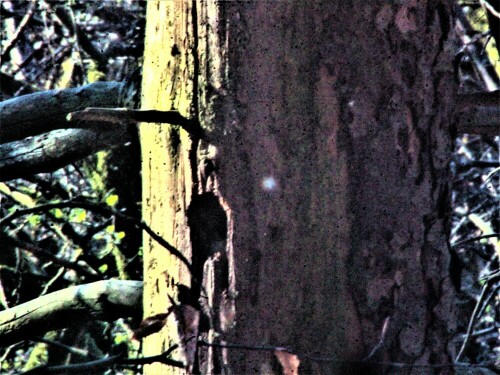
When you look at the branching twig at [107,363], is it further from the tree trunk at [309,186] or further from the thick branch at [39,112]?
the thick branch at [39,112]

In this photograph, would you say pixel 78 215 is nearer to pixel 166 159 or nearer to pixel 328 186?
pixel 166 159

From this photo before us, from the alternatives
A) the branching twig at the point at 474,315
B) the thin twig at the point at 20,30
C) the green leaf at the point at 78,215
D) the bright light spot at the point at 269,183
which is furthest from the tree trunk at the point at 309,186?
the thin twig at the point at 20,30

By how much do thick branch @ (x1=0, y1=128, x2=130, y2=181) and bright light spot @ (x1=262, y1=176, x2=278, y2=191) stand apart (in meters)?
1.04

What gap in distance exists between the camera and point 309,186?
4.11 feet

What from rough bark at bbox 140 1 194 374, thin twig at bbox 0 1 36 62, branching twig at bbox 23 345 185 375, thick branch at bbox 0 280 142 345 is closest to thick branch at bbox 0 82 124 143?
thick branch at bbox 0 280 142 345

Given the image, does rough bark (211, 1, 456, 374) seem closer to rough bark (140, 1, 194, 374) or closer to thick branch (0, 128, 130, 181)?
rough bark (140, 1, 194, 374)

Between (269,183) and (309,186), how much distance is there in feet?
0.23

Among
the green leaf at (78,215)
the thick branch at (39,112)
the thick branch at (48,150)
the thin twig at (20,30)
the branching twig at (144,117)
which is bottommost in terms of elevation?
the branching twig at (144,117)

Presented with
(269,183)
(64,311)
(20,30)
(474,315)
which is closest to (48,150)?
(64,311)

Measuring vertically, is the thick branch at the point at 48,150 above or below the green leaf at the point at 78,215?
below

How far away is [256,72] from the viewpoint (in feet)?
4.09

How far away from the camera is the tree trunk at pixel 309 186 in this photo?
1240 millimetres

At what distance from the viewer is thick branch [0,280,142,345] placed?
1746mm

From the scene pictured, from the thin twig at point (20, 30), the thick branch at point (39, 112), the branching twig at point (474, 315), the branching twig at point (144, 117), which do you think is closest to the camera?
the branching twig at point (144, 117)
